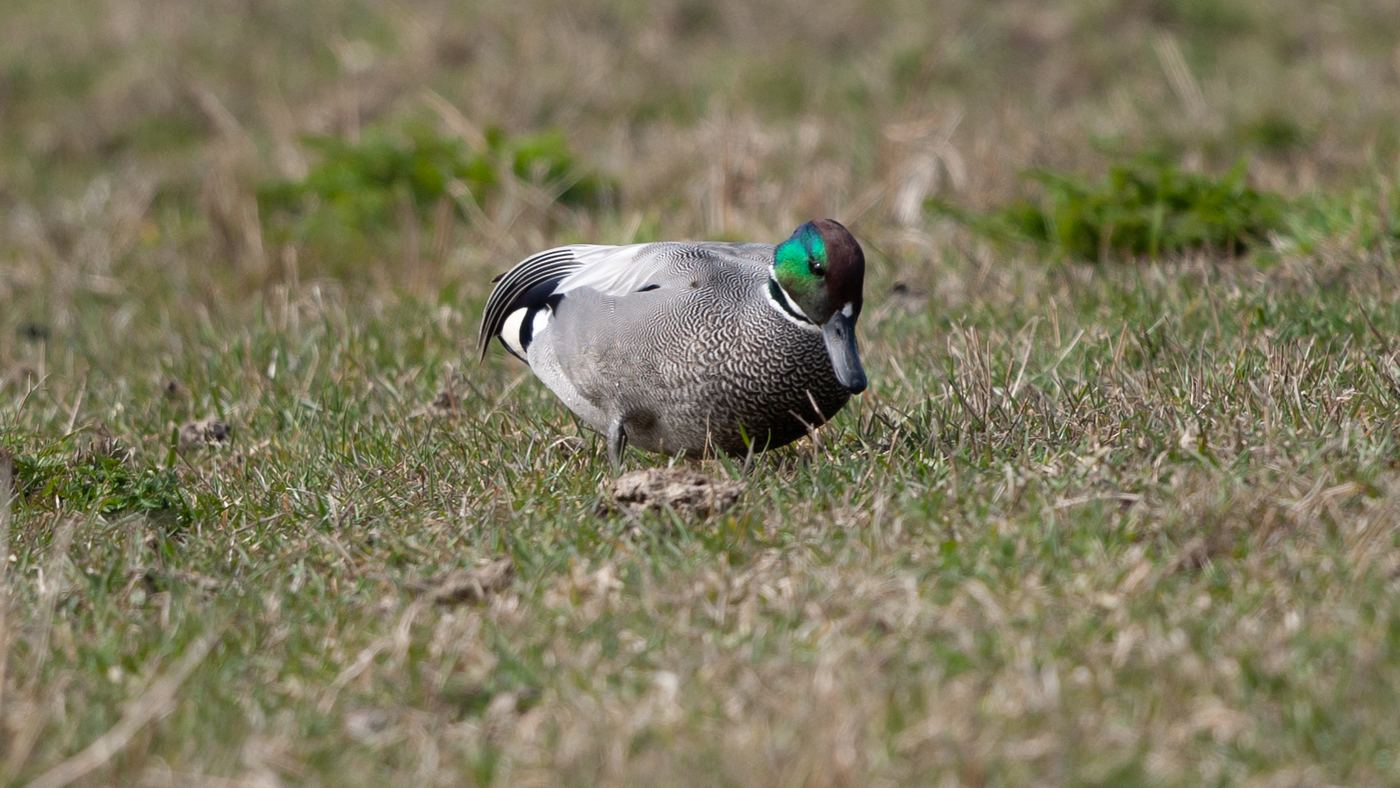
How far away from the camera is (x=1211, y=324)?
5074mm

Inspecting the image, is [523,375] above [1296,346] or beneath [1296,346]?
beneath

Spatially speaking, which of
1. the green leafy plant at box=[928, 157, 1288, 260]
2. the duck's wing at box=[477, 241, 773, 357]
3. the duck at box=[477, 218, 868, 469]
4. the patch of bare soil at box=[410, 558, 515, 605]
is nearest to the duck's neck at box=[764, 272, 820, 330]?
the duck at box=[477, 218, 868, 469]

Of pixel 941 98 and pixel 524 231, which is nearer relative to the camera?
pixel 524 231

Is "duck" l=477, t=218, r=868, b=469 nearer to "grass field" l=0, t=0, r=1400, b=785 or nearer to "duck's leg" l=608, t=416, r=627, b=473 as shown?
"duck's leg" l=608, t=416, r=627, b=473

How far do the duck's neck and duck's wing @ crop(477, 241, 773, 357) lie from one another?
169mm

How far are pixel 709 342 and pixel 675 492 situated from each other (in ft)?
1.49

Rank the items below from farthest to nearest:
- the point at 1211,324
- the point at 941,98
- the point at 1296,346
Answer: the point at 941,98, the point at 1211,324, the point at 1296,346

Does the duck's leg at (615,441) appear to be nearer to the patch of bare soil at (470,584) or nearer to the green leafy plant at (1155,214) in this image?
the patch of bare soil at (470,584)

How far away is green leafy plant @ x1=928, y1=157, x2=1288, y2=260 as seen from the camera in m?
6.05

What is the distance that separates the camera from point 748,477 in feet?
13.2

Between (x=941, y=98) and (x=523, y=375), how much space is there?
5013mm

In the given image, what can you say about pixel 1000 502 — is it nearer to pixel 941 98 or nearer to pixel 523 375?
pixel 523 375

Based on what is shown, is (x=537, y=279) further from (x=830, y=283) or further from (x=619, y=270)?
(x=830, y=283)

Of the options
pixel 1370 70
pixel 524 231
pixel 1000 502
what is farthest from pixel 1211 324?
pixel 1370 70
